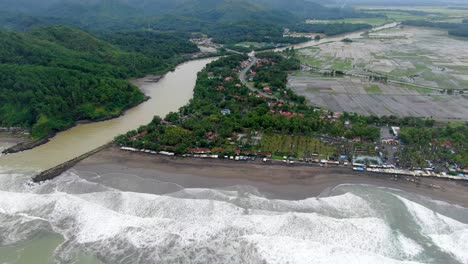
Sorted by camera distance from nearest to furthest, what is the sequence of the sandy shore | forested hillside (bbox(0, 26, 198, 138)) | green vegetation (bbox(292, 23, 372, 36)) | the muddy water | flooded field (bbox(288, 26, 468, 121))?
the sandy shore
the muddy water
forested hillside (bbox(0, 26, 198, 138))
flooded field (bbox(288, 26, 468, 121))
green vegetation (bbox(292, 23, 372, 36))

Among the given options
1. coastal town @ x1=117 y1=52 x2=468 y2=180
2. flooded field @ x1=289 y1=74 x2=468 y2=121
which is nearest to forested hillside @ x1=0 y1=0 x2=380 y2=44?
flooded field @ x1=289 y1=74 x2=468 y2=121

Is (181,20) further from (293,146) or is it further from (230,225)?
(230,225)

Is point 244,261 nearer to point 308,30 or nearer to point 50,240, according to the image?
point 50,240

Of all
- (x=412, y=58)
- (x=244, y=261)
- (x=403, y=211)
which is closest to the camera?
(x=244, y=261)

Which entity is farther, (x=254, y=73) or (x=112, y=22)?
(x=112, y=22)

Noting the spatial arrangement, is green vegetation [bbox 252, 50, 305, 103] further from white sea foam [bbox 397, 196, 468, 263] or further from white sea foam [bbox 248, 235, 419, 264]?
white sea foam [bbox 248, 235, 419, 264]

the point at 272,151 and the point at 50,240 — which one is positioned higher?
the point at 272,151

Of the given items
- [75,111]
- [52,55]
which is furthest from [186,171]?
[52,55]

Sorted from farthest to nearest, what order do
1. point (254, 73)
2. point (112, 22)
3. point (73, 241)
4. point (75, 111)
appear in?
point (112, 22) < point (254, 73) < point (75, 111) < point (73, 241)
